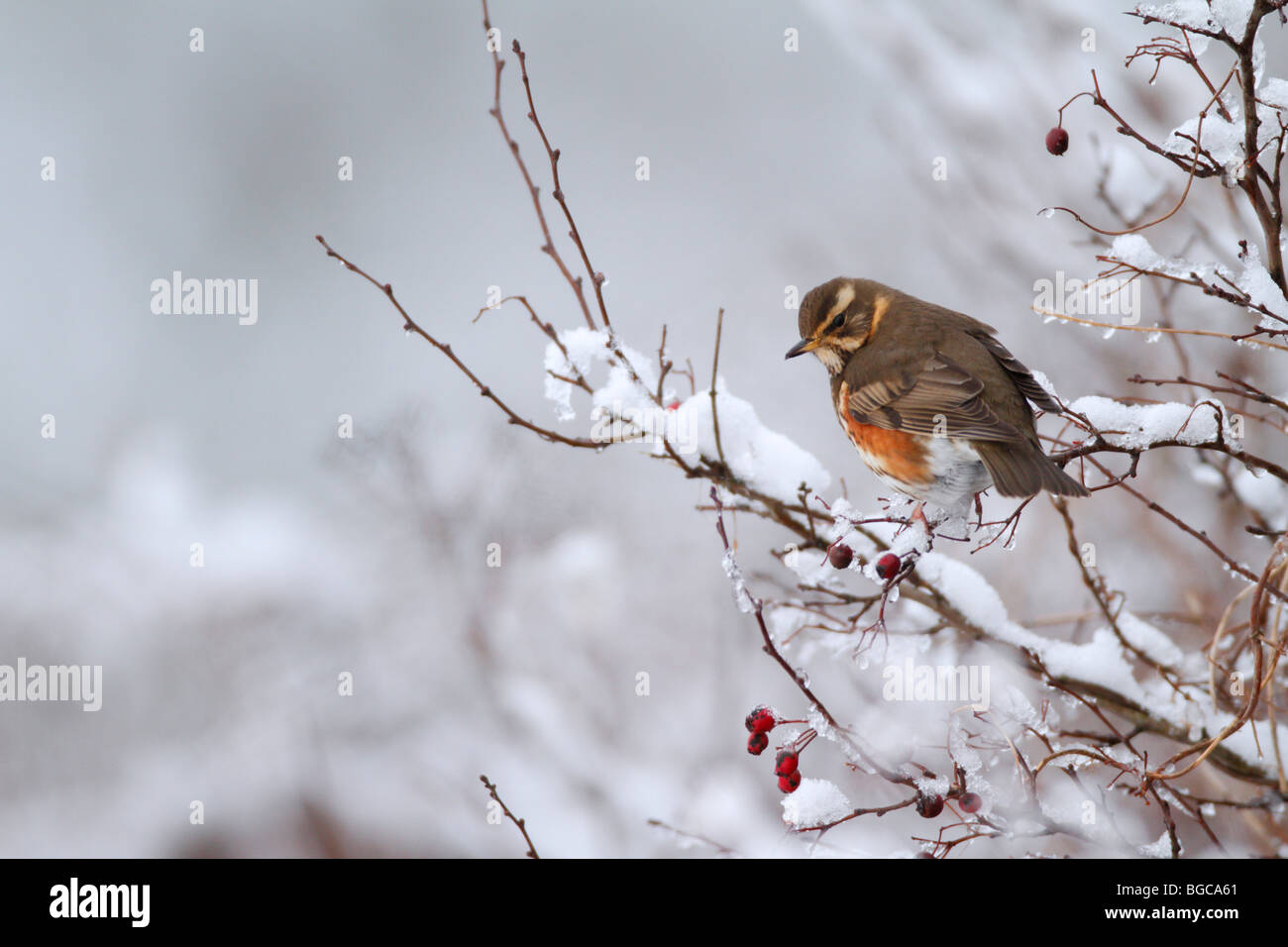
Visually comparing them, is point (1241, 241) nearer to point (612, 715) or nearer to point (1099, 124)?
point (1099, 124)

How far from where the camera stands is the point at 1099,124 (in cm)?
496

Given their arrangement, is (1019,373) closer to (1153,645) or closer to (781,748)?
(1153,645)

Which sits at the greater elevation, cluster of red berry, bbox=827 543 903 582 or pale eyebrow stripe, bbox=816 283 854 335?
pale eyebrow stripe, bbox=816 283 854 335

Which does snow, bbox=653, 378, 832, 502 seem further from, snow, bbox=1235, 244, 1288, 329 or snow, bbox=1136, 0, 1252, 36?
snow, bbox=1136, 0, 1252, 36

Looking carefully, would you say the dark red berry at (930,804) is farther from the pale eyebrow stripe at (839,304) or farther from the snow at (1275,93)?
the pale eyebrow stripe at (839,304)

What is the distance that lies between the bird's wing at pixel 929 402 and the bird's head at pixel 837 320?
174 mm

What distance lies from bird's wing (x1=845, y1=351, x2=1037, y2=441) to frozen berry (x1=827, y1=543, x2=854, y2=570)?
637mm

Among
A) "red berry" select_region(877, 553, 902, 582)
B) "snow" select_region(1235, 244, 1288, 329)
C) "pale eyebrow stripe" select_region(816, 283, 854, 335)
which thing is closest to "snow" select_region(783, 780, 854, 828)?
"red berry" select_region(877, 553, 902, 582)

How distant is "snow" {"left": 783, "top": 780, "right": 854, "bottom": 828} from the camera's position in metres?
2.09

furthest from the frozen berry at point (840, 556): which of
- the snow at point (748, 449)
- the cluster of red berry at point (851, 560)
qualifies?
the snow at point (748, 449)

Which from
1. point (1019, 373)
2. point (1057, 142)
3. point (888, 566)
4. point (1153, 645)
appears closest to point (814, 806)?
point (888, 566)

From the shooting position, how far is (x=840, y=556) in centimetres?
244

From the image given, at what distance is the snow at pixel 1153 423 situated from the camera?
2.15 meters

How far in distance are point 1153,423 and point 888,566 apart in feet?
2.12
